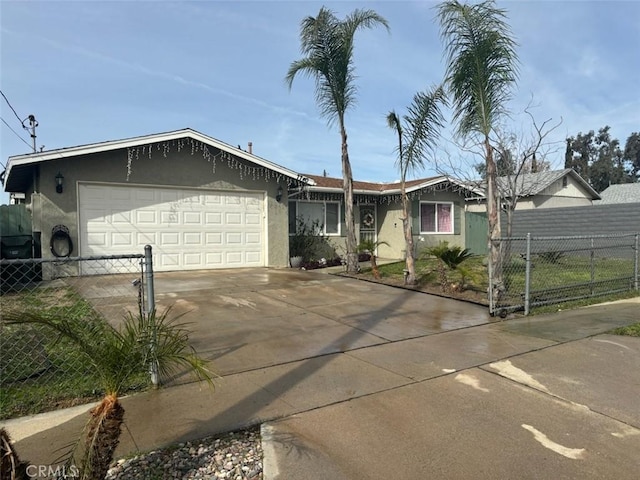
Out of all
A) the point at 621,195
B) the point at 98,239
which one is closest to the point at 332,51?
the point at 98,239

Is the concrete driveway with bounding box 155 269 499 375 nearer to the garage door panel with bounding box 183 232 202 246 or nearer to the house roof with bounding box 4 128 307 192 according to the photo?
the garage door panel with bounding box 183 232 202 246

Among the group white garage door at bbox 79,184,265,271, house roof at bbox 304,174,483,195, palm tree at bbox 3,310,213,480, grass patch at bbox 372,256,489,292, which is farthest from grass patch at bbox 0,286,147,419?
house roof at bbox 304,174,483,195

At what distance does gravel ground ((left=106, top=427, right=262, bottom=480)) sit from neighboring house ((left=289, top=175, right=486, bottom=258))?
12.3 meters

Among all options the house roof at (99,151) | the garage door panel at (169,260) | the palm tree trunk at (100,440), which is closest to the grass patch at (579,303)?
the palm tree trunk at (100,440)

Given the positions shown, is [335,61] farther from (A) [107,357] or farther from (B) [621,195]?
(B) [621,195]

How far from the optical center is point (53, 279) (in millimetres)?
10719

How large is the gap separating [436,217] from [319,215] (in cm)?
544

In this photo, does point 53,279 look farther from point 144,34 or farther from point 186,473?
point 186,473

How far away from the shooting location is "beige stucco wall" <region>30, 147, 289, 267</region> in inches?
423

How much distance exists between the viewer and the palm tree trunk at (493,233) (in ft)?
25.7

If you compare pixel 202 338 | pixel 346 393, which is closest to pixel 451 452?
pixel 346 393

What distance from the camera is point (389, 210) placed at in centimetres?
1755

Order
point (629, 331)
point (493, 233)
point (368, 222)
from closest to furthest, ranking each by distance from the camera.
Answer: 1. point (629, 331)
2. point (493, 233)
3. point (368, 222)

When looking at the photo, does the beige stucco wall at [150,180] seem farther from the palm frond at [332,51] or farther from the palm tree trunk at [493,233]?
the palm tree trunk at [493,233]
